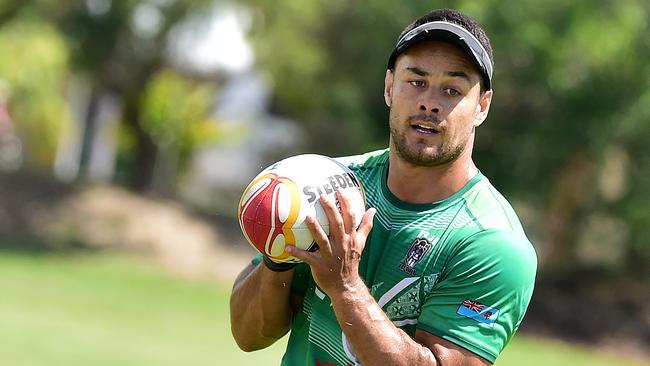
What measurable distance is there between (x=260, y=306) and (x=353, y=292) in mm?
746

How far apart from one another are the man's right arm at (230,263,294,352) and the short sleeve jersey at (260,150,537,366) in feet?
0.53

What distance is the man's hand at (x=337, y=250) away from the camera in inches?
125

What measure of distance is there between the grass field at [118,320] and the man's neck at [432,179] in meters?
9.29

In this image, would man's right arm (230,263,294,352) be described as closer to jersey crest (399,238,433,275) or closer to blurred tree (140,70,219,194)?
jersey crest (399,238,433,275)

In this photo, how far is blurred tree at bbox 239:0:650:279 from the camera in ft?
75.6

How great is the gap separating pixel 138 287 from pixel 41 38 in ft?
21.7

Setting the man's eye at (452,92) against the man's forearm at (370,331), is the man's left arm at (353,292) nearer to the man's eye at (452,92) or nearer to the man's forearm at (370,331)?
the man's forearm at (370,331)

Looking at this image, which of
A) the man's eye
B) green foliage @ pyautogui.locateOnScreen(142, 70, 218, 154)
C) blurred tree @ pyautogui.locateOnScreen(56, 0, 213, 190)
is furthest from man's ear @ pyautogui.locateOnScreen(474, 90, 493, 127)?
green foliage @ pyautogui.locateOnScreen(142, 70, 218, 154)

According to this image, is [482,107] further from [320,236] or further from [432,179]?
[320,236]

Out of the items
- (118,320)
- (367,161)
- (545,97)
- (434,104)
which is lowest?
(118,320)

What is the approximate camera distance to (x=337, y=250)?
10.5 ft

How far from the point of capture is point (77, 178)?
87.4 ft

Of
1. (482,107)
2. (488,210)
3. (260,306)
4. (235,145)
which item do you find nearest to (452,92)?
(482,107)

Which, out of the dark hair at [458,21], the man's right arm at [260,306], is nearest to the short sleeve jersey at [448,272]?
the man's right arm at [260,306]
